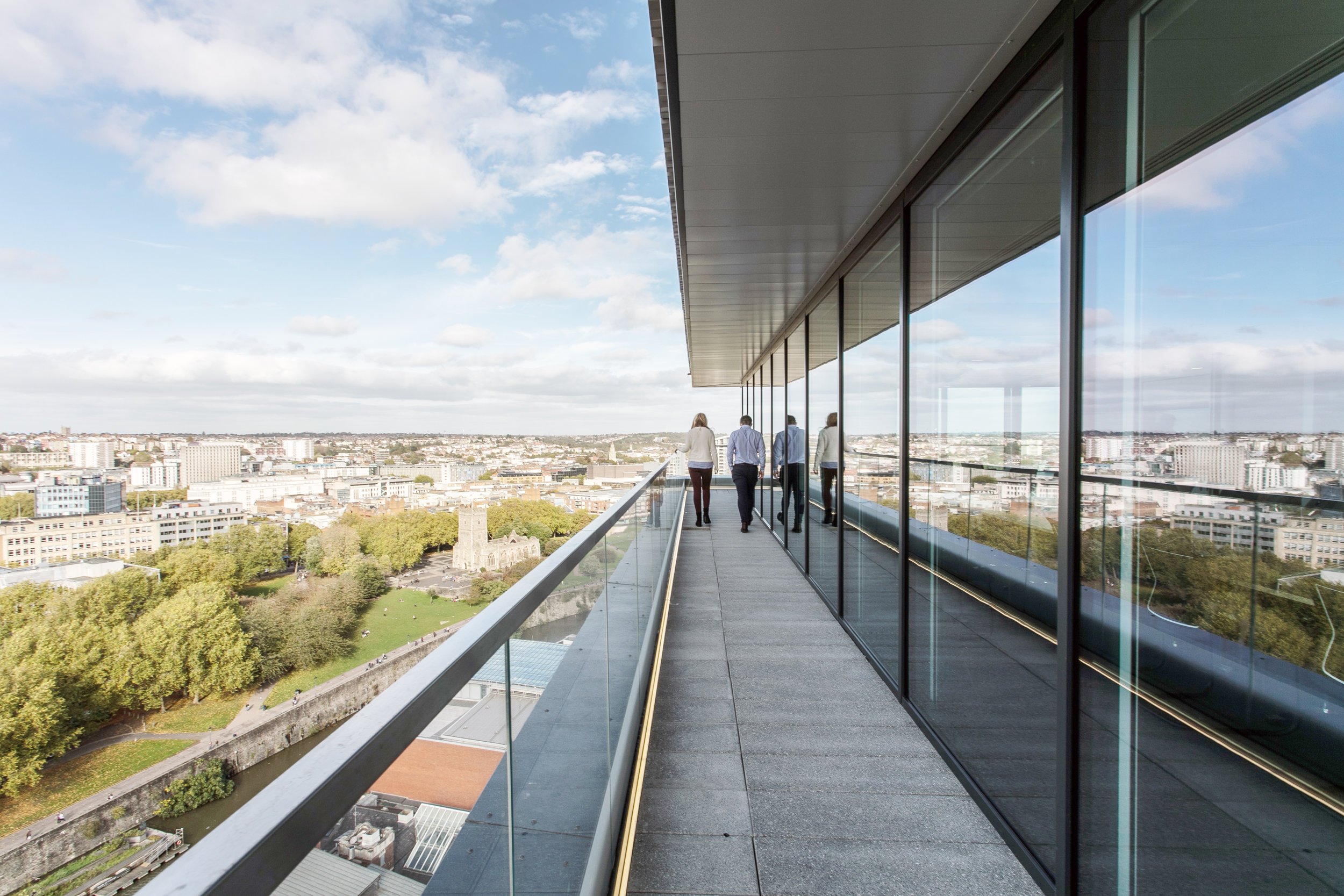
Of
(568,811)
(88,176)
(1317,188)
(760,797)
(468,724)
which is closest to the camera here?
(468,724)

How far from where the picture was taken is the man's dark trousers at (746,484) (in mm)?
9734

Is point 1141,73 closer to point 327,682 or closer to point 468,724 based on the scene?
point 468,724

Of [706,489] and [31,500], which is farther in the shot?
[706,489]

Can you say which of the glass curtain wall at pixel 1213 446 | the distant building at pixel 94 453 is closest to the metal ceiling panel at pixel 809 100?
the glass curtain wall at pixel 1213 446

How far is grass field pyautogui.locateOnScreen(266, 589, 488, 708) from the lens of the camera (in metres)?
3.64

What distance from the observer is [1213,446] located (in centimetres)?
139

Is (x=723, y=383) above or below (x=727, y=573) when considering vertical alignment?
above

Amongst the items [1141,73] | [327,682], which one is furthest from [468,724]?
[327,682]

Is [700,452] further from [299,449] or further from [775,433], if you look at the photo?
[299,449]

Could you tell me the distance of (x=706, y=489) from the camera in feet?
35.0

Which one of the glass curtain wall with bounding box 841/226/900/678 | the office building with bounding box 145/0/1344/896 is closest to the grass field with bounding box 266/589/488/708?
the office building with bounding box 145/0/1344/896

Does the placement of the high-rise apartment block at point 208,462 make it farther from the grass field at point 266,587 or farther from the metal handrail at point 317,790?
the metal handrail at point 317,790

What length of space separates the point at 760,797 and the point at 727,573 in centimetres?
436

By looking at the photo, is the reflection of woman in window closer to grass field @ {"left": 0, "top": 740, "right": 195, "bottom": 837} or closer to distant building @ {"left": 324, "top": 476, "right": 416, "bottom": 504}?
grass field @ {"left": 0, "top": 740, "right": 195, "bottom": 837}
